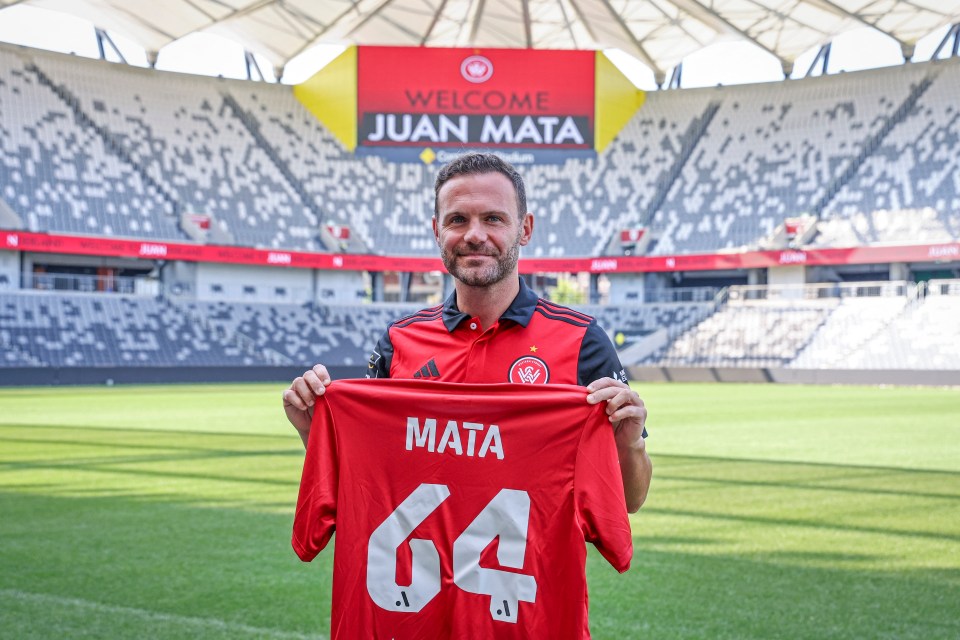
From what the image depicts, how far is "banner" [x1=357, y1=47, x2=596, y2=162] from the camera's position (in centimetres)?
4481

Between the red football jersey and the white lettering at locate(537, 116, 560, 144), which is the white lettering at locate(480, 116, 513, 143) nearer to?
the white lettering at locate(537, 116, 560, 144)

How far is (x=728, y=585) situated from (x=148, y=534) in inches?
167

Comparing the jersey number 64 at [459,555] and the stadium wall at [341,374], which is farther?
the stadium wall at [341,374]

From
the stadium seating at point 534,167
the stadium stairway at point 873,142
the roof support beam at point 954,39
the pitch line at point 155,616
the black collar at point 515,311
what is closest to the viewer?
the black collar at point 515,311

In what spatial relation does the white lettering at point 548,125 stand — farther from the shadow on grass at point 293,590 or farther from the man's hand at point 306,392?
the man's hand at point 306,392

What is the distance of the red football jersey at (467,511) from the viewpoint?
2551 mm

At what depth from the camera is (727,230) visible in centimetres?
4309

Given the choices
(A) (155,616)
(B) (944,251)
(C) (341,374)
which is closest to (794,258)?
(B) (944,251)

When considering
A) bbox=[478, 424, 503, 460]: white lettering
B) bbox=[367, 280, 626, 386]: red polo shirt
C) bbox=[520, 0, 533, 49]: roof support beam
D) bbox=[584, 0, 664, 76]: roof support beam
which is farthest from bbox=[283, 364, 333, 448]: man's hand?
bbox=[520, 0, 533, 49]: roof support beam

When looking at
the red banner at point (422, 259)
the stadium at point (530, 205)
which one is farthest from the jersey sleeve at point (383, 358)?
the red banner at point (422, 259)

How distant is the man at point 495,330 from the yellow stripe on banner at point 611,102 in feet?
147

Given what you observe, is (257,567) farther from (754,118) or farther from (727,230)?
(754,118)

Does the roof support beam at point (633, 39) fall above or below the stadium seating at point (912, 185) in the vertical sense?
above

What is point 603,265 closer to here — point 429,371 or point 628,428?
point 429,371
